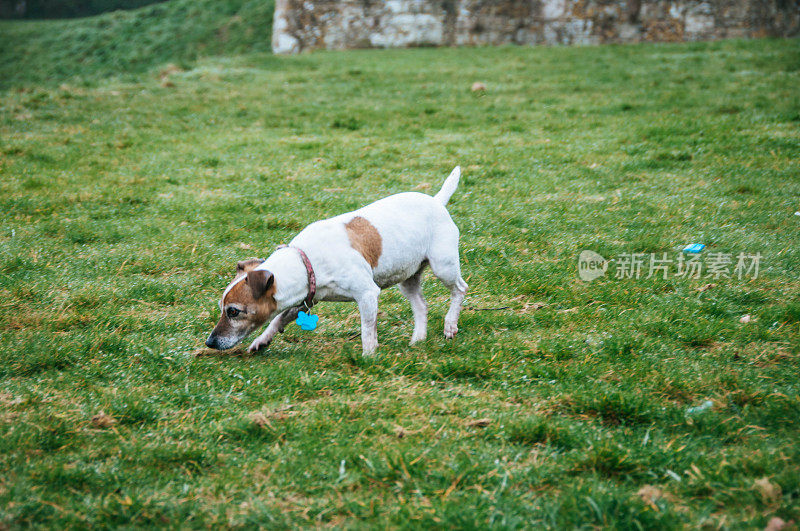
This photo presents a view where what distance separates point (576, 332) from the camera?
597 centimetres

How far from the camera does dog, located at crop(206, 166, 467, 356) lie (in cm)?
519

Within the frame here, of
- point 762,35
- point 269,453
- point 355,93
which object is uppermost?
point 762,35

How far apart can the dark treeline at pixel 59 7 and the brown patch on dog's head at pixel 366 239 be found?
121ft

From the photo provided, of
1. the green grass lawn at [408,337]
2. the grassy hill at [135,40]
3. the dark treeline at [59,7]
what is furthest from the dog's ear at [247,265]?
the dark treeline at [59,7]

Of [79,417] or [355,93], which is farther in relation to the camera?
[355,93]

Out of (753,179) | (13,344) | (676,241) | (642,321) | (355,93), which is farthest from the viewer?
(355,93)

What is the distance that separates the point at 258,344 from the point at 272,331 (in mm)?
152

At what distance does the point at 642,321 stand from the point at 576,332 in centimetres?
63

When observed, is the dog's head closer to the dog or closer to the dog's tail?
the dog

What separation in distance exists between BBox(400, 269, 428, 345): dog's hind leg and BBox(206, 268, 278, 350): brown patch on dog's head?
52.6 inches

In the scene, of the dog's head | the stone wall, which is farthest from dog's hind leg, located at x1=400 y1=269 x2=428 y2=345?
the stone wall

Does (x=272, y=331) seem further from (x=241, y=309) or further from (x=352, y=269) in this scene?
(x=352, y=269)

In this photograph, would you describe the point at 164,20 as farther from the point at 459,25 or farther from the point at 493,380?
the point at 493,380

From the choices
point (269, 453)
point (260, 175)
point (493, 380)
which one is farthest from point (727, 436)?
point (260, 175)
